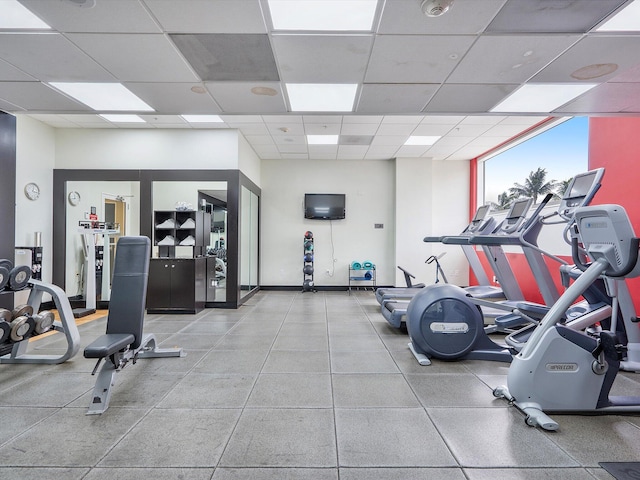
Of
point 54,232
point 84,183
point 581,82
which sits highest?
point 581,82

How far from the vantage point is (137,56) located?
2.97 meters

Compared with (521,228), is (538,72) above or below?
above

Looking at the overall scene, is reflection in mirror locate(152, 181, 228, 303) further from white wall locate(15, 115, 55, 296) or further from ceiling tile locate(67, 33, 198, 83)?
ceiling tile locate(67, 33, 198, 83)

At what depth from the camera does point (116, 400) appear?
101 inches

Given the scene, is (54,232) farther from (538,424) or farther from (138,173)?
(538,424)

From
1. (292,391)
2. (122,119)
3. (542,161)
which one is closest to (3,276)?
(292,391)

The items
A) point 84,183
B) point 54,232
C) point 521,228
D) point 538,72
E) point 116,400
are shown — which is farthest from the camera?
point 84,183

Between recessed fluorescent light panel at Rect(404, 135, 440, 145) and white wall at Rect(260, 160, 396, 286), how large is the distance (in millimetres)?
1540

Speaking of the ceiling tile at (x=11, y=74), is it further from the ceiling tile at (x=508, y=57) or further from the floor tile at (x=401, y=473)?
the floor tile at (x=401, y=473)

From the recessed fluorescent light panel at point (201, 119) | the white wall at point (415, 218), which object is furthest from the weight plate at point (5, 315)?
the white wall at point (415, 218)

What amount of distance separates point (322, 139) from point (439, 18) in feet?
14.2

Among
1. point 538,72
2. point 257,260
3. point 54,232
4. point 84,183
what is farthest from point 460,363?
point 84,183

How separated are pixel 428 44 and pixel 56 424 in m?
4.00

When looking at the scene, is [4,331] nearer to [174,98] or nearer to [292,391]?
[292,391]
